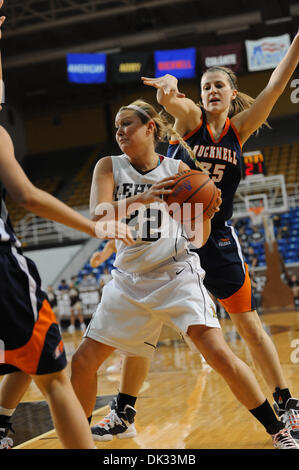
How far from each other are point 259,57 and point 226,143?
13341 millimetres

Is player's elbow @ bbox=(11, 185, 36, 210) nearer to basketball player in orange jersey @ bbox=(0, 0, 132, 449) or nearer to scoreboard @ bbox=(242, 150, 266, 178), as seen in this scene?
basketball player in orange jersey @ bbox=(0, 0, 132, 449)

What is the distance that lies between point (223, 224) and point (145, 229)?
27.2 inches

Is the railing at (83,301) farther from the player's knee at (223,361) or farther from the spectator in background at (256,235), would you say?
the player's knee at (223,361)

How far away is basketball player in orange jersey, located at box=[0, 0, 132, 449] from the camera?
1.84 m

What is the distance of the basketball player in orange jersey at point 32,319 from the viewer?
1842mm

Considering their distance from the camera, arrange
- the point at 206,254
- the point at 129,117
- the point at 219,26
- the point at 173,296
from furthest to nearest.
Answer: the point at 219,26 < the point at 206,254 < the point at 129,117 < the point at 173,296

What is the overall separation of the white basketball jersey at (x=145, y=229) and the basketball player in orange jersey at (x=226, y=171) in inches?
15.6

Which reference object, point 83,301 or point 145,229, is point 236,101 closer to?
point 145,229

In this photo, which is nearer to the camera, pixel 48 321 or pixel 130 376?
pixel 48 321

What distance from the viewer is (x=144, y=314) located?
2.63 metres

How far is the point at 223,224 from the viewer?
3.22 metres

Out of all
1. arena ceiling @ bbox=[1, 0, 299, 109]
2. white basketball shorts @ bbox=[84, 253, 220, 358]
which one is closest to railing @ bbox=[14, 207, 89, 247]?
arena ceiling @ bbox=[1, 0, 299, 109]

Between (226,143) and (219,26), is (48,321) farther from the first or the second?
(219,26)
